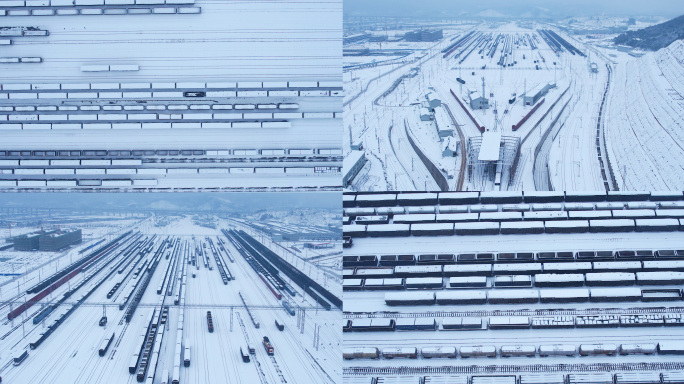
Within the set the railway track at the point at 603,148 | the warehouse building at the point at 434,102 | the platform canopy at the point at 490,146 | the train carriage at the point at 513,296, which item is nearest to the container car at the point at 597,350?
the train carriage at the point at 513,296

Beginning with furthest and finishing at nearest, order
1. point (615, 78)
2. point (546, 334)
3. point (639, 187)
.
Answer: point (615, 78)
point (639, 187)
point (546, 334)

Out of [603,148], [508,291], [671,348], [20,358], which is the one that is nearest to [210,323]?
[20,358]

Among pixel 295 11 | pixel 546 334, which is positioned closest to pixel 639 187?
pixel 546 334

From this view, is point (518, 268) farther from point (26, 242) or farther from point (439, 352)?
point (26, 242)

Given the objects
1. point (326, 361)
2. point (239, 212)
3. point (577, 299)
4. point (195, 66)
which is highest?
point (195, 66)

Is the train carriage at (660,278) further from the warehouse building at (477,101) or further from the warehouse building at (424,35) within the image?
the warehouse building at (424,35)

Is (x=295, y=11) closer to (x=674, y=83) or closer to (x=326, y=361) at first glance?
(x=326, y=361)

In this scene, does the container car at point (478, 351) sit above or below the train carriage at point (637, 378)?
above
